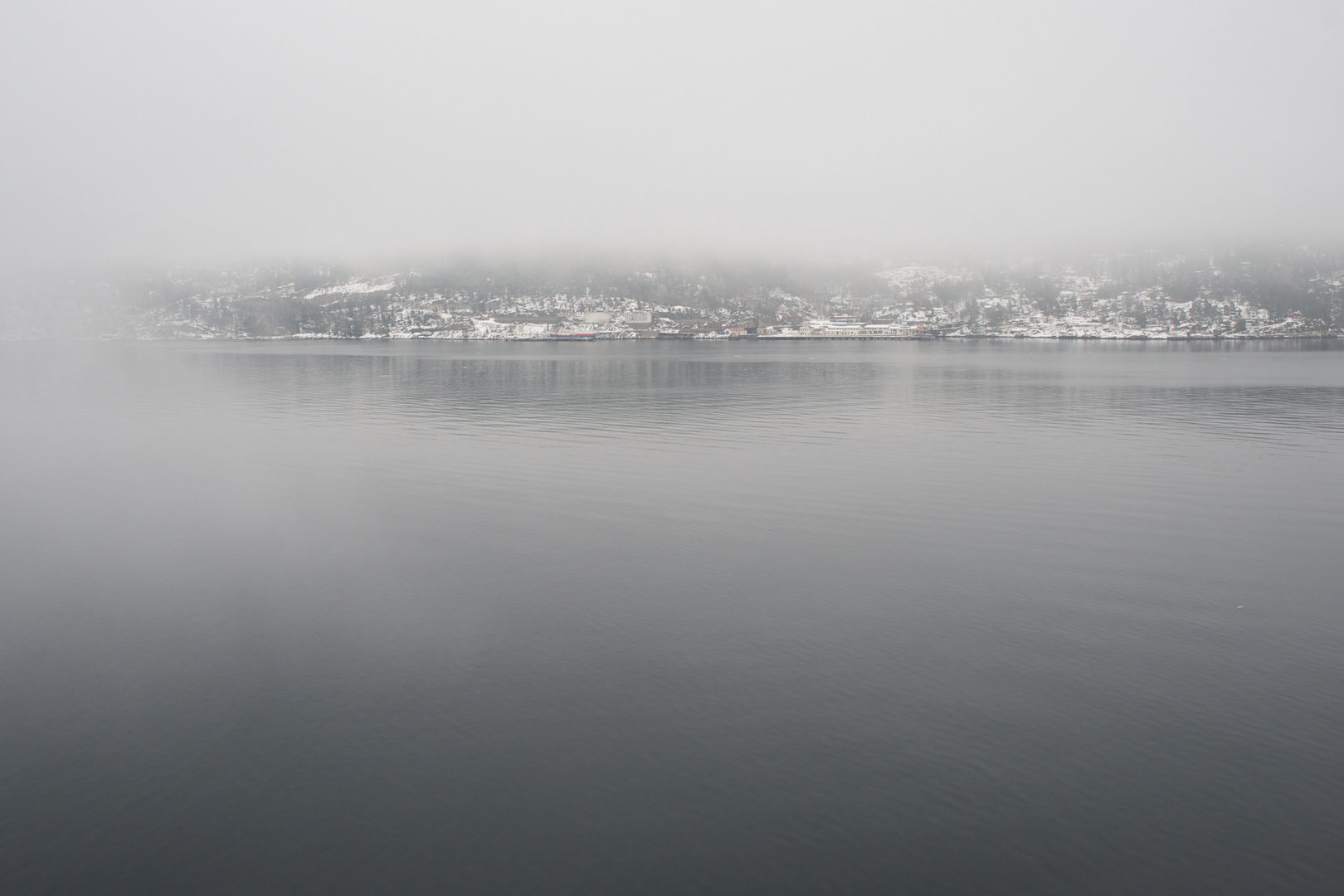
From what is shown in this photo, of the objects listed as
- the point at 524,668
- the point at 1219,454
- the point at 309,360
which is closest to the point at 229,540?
the point at 524,668

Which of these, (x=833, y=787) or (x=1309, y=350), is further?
(x=1309, y=350)

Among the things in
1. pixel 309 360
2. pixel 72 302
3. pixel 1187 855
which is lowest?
pixel 1187 855

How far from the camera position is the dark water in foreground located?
8539 mm

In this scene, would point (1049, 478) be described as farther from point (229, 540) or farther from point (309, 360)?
point (309, 360)

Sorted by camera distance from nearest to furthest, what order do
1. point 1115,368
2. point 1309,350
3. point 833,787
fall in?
→ point 833,787 < point 1115,368 < point 1309,350

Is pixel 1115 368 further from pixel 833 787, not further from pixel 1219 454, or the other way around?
pixel 833 787

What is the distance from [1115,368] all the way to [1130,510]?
74639 millimetres

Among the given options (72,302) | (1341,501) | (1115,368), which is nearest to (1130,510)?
(1341,501)

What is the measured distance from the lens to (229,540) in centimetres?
2030

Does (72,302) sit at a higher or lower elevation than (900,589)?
higher

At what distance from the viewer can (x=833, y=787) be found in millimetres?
9500

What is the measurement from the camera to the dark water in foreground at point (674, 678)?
8539 mm

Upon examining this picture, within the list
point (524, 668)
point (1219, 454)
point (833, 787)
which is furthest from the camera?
point (1219, 454)

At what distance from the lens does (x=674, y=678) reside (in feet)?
40.2
